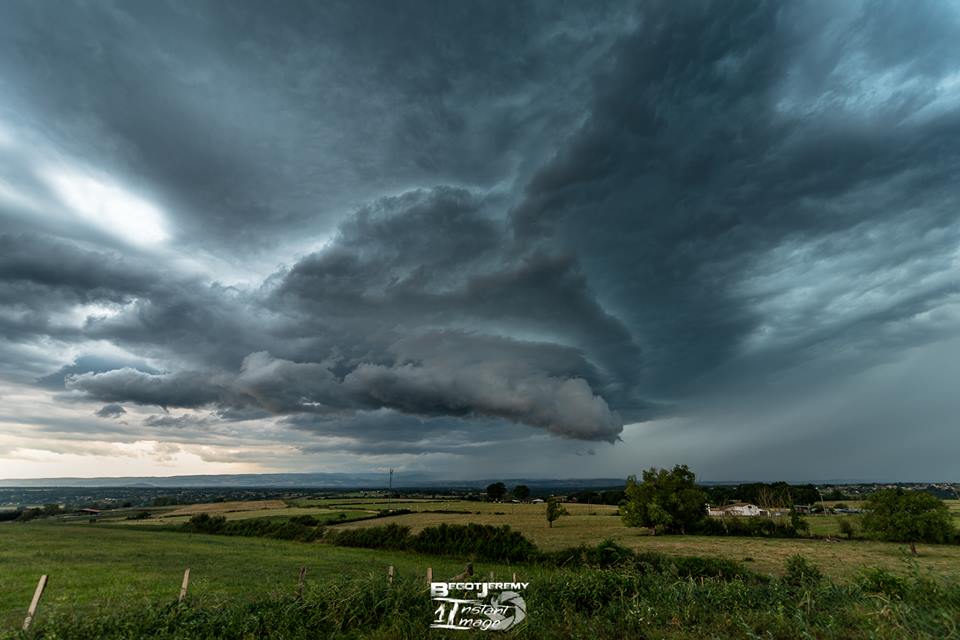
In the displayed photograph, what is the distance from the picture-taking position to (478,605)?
14664 millimetres

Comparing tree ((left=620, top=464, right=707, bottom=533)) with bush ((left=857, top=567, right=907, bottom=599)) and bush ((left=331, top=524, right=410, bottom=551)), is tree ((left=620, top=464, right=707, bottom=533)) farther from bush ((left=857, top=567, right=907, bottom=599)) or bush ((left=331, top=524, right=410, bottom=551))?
bush ((left=857, top=567, right=907, bottom=599))

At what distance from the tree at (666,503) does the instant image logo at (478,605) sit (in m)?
73.1

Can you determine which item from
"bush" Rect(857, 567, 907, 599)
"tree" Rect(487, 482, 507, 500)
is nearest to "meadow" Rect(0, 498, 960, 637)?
"bush" Rect(857, 567, 907, 599)

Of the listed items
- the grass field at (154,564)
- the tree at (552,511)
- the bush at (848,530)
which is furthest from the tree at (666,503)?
the grass field at (154,564)

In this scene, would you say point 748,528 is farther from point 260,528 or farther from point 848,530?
point 260,528

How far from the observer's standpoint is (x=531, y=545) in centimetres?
6088

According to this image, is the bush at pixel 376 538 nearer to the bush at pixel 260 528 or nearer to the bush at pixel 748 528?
the bush at pixel 260 528

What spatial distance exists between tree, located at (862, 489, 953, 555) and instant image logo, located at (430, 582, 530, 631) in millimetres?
66435

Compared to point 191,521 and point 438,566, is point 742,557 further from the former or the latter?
point 191,521

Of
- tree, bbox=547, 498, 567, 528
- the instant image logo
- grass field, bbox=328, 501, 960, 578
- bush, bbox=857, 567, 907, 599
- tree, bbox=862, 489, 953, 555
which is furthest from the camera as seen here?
tree, bbox=547, 498, 567, 528

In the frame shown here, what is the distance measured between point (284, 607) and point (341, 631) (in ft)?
7.02

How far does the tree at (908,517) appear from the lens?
57438 millimetres

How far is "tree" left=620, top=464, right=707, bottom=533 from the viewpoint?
261 feet

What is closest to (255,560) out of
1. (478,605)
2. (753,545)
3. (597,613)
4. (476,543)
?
(476,543)
